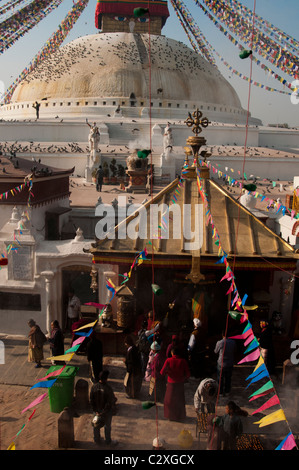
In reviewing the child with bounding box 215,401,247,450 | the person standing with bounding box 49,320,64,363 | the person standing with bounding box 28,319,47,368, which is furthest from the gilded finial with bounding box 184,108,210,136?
the child with bounding box 215,401,247,450

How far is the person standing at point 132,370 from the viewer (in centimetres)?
624

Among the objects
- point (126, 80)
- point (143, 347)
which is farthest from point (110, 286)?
point (126, 80)

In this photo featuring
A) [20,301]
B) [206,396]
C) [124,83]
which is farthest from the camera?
[124,83]

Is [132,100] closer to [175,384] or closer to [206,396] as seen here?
[175,384]

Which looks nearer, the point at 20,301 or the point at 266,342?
the point at 266,342

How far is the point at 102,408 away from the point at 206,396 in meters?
1.38

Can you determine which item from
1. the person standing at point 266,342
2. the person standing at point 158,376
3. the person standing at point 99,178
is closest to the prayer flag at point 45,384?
the person standing at point 158,376

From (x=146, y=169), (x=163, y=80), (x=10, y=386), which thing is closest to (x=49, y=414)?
(x=10, y=386)

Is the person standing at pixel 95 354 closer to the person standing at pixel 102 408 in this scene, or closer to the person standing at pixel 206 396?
the person standing at pixel 102 408

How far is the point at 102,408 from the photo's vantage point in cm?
524

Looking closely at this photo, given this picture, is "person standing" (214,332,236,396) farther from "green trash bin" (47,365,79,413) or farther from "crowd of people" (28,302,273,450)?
"green trash bin" (47,365,79,413)

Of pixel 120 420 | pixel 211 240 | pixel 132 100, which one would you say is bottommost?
pixel 120 420

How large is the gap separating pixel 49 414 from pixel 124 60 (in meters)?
37.4

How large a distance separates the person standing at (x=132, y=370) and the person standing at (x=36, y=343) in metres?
1.87
